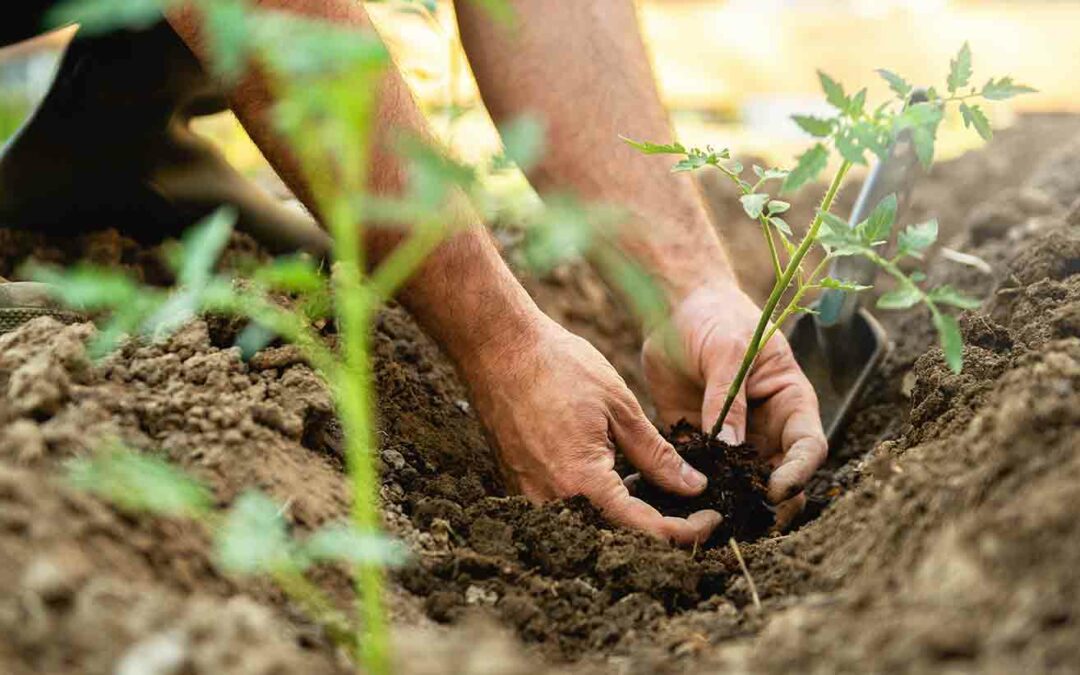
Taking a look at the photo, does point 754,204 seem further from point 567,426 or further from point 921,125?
point 567,426

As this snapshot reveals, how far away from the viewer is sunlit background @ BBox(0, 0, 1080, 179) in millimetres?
4531

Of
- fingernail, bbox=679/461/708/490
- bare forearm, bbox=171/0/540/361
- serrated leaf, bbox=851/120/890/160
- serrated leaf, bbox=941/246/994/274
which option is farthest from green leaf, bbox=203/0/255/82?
serrated leaf, bbox=941/246/994/274

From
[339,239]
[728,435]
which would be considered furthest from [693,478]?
[339,239]

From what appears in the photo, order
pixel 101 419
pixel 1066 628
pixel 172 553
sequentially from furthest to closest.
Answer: pixel 101 419
pixel 172 553
pixel 1066 628

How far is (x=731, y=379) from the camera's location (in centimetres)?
178

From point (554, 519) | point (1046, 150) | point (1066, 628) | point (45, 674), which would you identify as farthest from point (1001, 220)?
point (45, 674)

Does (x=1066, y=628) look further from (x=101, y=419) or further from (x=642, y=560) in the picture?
(x=101, y=419)

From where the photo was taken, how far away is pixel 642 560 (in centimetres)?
135

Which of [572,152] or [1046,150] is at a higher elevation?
[572,152]

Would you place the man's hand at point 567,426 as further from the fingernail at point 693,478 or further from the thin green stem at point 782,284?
the thin green stem at point 782,284

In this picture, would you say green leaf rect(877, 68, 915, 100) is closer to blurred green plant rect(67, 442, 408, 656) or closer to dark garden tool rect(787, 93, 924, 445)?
dark garden tool rect(787, 93, 924, 445)

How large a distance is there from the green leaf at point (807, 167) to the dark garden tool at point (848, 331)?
2.74ft

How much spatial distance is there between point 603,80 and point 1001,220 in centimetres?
115

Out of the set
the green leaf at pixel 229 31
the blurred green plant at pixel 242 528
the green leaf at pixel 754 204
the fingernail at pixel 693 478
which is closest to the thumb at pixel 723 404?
the fingernail at pixel 693 478
